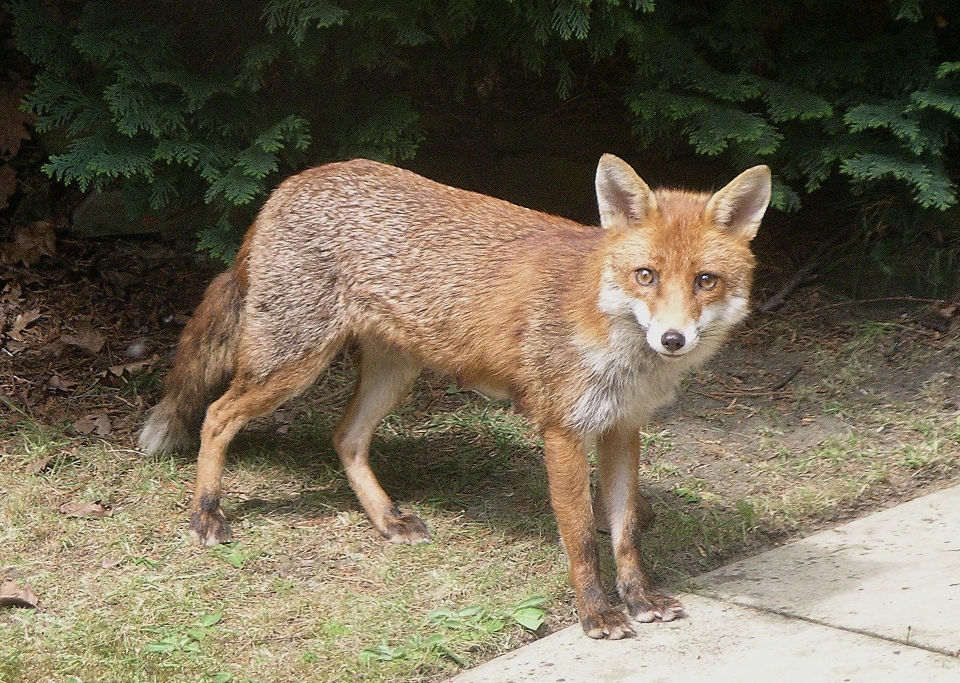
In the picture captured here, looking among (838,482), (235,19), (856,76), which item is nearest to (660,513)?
(838,482)

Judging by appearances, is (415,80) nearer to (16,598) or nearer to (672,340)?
(672,340)

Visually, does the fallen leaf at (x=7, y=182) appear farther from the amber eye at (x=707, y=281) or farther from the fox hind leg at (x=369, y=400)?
the amber eye at (x=707, y=281)

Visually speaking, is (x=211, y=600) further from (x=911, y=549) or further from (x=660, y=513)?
(x=911, y=549)

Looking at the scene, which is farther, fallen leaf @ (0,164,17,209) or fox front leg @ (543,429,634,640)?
fallen leaf @ (0,164,17,209)

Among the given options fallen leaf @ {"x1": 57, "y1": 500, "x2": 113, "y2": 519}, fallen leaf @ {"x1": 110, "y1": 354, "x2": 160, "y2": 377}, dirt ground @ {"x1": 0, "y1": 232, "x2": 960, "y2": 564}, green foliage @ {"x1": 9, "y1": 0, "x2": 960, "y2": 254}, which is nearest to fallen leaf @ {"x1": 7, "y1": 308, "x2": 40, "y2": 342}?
dirt ground @ {"x1": 0, "y1": 232, "x2": 960, "y2": 564}

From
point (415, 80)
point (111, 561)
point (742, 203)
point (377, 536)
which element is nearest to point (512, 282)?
point (742, 203)

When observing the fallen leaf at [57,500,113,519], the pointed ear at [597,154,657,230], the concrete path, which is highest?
the pointed ear at [597,154,657,230]

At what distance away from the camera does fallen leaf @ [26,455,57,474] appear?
5371 mm

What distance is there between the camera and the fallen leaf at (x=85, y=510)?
4.99 m

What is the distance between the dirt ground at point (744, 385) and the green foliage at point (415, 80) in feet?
3.15

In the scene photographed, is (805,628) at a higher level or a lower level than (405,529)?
higher

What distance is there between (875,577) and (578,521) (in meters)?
1.17

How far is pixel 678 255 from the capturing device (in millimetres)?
3838

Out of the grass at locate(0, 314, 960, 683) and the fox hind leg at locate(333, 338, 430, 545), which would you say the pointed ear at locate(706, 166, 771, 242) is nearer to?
the grass at locate(0, 314, 960, 683)
